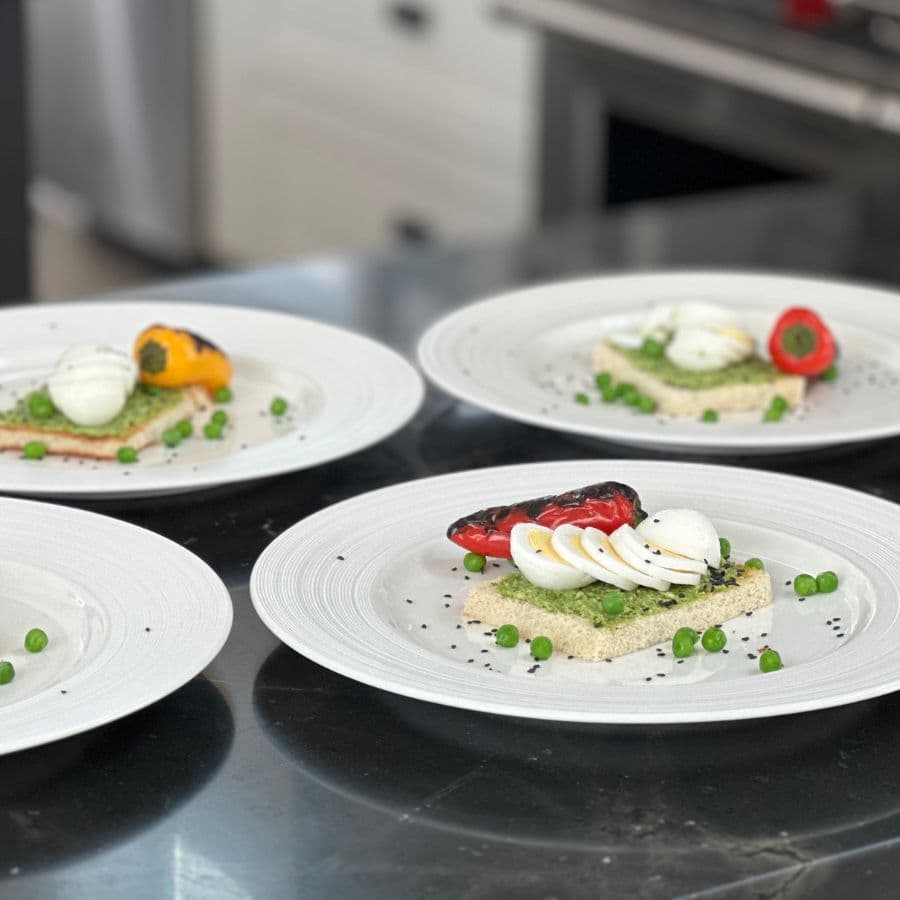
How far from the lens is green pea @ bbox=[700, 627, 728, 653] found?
119 cm

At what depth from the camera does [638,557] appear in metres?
1.20

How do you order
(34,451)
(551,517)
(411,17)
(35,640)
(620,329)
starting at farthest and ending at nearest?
(411,17)
(620,329)
(34,451)
(551,517)
(35,640)

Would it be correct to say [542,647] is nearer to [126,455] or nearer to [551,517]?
[551,517]

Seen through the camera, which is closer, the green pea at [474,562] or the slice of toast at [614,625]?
the slice of toast at [614,625]

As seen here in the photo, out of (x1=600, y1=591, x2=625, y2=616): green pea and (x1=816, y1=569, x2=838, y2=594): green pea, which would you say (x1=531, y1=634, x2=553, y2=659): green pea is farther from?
(x1=816, y1=569, x2=838, y2=594): green pea

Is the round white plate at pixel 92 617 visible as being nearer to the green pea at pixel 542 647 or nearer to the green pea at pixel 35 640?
the green pea at pixel 35 640

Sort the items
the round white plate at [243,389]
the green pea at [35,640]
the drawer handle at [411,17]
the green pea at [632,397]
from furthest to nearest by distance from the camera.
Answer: the drawer handle at [411,17] < the green pea at [632,397] < the round white plate at [243,389] < the green pea at [35,640]

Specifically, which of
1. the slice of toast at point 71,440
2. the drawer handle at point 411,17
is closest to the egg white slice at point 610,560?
the slice of toast at point 71,440

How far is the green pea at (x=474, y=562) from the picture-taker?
1288 mm

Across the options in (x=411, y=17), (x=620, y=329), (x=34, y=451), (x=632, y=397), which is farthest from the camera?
(x=411, y=17)

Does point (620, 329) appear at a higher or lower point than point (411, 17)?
higher

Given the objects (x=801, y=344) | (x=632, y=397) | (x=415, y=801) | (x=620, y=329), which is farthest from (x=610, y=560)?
(x=620, y=329)

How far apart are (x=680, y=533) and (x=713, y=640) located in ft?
0.27

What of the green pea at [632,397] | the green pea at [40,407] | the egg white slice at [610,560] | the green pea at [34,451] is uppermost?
the egg white slice at [610,560]
